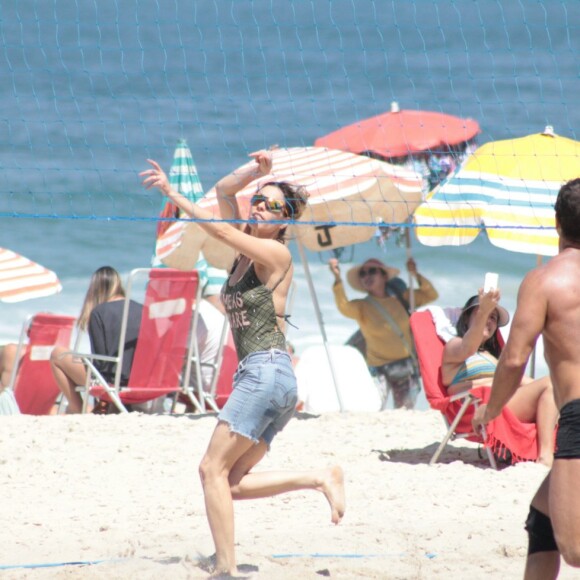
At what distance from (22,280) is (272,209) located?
4722 mm

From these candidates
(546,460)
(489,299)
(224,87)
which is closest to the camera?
(489,299)

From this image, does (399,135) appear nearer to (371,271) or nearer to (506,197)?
Answer: (371,271)

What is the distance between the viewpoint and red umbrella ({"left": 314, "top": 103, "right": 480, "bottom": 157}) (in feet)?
28.4

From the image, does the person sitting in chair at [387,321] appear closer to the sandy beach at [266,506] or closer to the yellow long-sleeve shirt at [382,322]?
the yellow long-sleeve shirt at [382,322]

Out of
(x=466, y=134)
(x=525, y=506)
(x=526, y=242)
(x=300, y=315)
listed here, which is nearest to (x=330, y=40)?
(x=300, y=315)

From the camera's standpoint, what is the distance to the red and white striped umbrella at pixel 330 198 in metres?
6.99

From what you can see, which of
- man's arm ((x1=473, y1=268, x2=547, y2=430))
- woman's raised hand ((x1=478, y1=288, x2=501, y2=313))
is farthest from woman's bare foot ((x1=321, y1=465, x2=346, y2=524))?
woman's raised hand ((x1=478, y1=288, x2=501, y2=313))

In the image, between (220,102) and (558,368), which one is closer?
(558,368)

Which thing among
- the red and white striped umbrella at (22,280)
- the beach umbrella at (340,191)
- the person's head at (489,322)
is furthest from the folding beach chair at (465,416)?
the red and white striped umbrella at (22,280)

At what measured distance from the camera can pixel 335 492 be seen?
382cm

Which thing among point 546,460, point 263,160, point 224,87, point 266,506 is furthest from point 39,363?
point 224,87

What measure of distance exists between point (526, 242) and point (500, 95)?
1376 cm

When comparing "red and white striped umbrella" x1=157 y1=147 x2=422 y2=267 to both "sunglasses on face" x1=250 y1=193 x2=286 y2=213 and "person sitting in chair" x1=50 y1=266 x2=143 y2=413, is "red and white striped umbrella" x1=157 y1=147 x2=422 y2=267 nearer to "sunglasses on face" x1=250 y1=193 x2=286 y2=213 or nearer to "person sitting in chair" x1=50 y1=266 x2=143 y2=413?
"person sitting in chair" x1=50 y1=266 x2=143 y2=413

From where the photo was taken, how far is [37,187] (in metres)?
16.5
